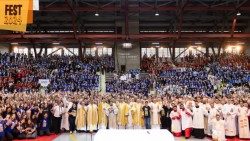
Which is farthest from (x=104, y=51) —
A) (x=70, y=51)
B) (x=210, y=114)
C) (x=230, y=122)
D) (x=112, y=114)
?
(x=230, y=122)

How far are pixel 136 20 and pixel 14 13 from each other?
28.6m

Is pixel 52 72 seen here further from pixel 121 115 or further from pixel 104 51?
pixel 121 115

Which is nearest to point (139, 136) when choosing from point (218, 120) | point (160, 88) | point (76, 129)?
point (218, 120)

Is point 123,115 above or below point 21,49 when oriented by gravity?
below

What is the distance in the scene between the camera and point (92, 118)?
58.2ft

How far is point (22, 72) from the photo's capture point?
1268 inches

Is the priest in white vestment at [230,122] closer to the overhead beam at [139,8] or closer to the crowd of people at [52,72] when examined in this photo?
the crowd of people at [52,72]

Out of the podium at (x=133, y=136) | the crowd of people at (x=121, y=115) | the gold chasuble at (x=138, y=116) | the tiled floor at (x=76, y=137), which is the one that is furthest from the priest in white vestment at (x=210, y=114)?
the podium at (x=133, y=136)

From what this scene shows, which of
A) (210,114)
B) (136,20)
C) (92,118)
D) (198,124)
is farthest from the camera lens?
(136,20)

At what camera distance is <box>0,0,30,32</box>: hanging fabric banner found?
974 cm

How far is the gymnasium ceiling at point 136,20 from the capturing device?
33.1m

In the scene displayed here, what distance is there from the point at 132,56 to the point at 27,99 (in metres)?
20.9

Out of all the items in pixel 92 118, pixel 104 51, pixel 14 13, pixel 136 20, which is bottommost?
pixel 92 118

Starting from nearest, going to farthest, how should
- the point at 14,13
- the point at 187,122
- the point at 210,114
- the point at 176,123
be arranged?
the point at 14,13
the point at 210,114
the point at 187,122
the point at 176,123
